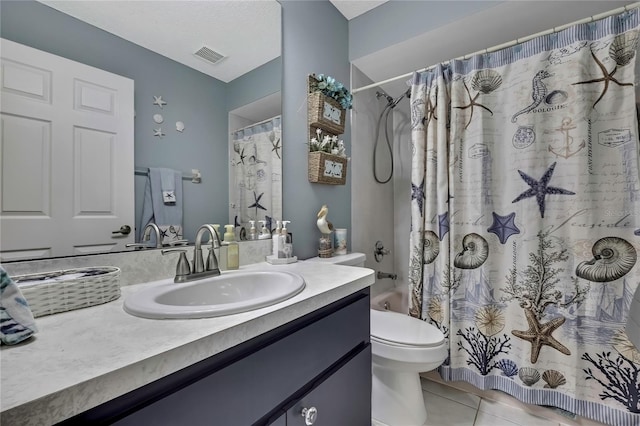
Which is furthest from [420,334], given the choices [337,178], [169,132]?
[169,132]

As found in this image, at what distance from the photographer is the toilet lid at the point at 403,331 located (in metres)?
1.24

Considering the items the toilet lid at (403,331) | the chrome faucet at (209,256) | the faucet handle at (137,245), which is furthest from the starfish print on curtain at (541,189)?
the faucet handle at (137,245)

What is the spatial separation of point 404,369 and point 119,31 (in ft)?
5.56

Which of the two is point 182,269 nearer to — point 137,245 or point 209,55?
point 137,245

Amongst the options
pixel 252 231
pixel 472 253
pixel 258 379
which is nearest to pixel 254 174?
pixel 252 231

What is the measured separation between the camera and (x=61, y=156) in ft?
2.40

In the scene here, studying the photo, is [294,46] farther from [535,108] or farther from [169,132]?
[535,108]

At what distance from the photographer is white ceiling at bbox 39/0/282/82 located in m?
0.84

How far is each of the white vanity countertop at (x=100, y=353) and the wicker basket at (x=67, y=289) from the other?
20 millimetres

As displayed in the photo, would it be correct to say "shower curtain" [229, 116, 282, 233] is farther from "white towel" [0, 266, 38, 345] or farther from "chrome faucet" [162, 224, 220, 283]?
"white towel" [0, 266, 38, 345]

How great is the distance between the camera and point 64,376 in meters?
0.38

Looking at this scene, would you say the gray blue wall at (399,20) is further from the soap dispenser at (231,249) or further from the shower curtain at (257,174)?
the soap dispenser at (231,249)

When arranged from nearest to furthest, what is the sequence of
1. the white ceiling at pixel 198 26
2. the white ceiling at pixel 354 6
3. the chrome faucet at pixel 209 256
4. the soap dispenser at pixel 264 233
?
1. the white ceiling at pixel 198 26
2. the chrome faucet at pixel 209 256
3. the soap dispenser at pixel 264 233
4. the white ceiling at pixel 354 6

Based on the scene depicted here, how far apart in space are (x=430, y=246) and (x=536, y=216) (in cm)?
53
